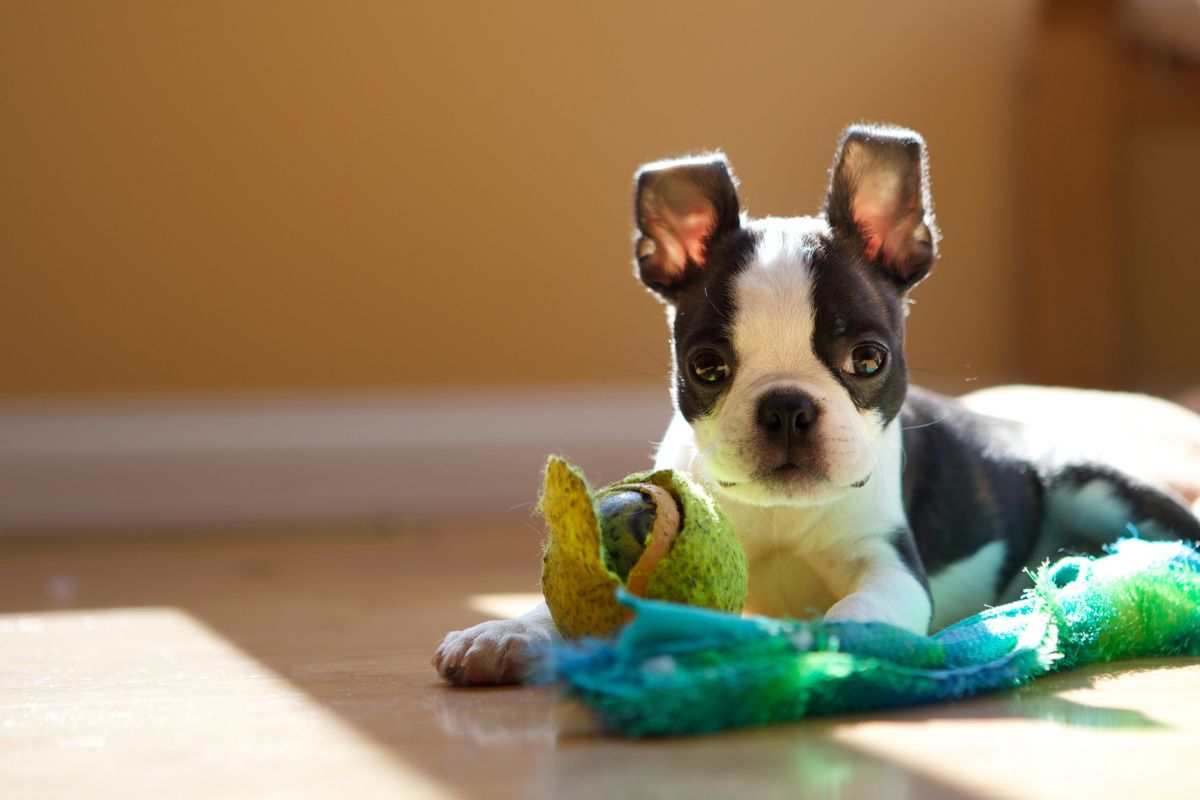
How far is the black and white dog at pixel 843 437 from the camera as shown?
196 cm

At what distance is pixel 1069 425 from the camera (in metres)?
2.95

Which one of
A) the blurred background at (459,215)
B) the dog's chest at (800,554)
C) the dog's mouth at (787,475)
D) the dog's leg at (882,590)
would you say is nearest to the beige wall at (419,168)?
the blurred background at (459,215)

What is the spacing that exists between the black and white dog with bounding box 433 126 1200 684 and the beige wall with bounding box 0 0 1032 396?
2267mm

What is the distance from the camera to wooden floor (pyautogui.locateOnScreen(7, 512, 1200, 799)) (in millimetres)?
1278

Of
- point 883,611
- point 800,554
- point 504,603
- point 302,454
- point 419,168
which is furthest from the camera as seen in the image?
point 419,168

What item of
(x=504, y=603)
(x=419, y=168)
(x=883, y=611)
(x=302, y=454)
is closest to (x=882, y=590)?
(x=883, y=611)

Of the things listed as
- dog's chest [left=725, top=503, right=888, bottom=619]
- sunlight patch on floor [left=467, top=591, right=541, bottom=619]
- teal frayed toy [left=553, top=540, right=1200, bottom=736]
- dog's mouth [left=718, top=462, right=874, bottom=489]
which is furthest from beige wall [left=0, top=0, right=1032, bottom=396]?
teal frayed toy [left=553, top=540, right=1200, bottom=736]

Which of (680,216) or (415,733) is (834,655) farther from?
(680,216)

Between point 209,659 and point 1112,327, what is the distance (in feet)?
12.2

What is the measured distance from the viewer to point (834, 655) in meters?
1.54

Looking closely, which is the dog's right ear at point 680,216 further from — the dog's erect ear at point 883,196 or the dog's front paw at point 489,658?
the dog's front paw at point 489,658

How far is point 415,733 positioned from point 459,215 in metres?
3.40

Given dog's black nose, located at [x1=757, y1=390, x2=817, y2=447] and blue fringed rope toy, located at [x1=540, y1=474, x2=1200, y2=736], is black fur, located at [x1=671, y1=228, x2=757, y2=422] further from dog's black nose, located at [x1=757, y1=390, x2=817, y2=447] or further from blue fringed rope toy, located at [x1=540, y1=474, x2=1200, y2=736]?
blue fringed rope toy, located at [x1=540, y1=474, x2=1200, y2=736]

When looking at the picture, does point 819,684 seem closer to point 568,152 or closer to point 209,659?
point 209,659
